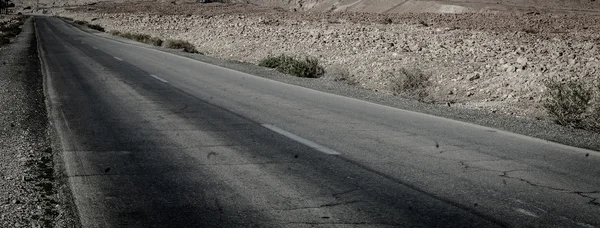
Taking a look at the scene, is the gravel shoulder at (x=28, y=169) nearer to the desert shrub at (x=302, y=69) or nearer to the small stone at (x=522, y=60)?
the desert shrub at (x=302, y=69)

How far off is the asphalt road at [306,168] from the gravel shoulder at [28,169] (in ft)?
0.64

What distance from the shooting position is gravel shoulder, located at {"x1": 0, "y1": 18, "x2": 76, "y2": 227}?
4.68 meters

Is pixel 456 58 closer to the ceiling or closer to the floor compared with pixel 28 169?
closer to the ceiling

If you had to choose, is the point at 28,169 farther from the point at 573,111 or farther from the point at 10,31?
the point at 10,31

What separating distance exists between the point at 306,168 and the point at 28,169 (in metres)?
3.20

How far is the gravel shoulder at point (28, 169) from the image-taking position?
468 centimetres

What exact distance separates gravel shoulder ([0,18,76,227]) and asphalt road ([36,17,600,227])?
0.20 metres

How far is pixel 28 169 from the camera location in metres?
6.18

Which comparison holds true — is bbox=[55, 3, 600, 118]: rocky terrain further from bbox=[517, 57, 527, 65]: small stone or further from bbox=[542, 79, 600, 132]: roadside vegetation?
bbox=[542, 79, 600, 132]: roadside vegetation

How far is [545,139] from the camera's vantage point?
328 inches

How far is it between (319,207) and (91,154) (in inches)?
138

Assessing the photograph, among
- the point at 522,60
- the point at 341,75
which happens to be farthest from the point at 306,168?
the point at 522,60

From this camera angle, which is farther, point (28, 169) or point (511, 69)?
point (511, 69)

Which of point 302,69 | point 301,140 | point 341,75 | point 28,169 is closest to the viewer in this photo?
point 28,169
